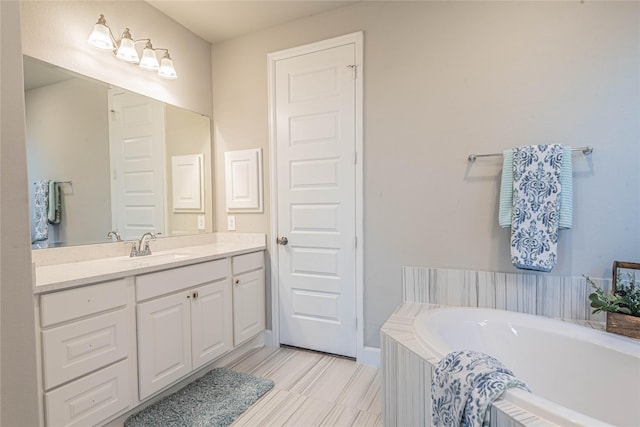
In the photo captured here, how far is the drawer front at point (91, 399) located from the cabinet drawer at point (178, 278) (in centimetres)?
37

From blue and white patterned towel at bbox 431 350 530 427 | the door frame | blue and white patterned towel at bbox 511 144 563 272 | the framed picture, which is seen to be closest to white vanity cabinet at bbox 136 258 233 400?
the door frame

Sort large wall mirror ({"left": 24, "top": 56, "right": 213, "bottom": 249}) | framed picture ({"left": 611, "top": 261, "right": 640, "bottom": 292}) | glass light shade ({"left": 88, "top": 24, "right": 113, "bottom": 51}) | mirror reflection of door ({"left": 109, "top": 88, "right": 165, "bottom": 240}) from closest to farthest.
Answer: framed picture ({"left": 611, "top": 261, "right": 640, "bottom": 292}) → large wall mirror ({"left": 24, "top": 56, "right": 213, "bottom": 249}) → glass light shade ({"left": 88, "top": 24, "right": 113, "bottom": 51}) → mirror reflection of door ({"left": 109, "top": 88, "right": 165, "bottom": 240})

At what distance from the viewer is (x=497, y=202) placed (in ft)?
6.09

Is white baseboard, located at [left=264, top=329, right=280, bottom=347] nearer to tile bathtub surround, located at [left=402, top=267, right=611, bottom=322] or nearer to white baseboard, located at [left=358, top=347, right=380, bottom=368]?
white baseboard, located at [left=358, top=347, right=380, bottom=368]

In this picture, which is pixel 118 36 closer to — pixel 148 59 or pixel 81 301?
pixel 148 59

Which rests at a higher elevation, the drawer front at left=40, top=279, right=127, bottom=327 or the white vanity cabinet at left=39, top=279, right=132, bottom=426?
the drawer front at left=40, top=279, right=127, bottom=327

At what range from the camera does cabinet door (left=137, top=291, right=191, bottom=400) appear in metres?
1.59

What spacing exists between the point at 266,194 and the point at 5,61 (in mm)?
2196

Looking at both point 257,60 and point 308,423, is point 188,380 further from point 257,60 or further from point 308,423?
point 257,60

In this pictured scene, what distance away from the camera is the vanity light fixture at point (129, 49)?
180cm

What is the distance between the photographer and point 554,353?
150 centimetres

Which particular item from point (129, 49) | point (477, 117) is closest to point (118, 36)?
point (129, 49)

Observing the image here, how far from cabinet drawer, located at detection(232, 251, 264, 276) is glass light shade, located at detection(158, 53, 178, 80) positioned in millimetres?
1481

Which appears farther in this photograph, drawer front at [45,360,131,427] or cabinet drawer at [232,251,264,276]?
cabinet drawer at [232,251,264,276]
